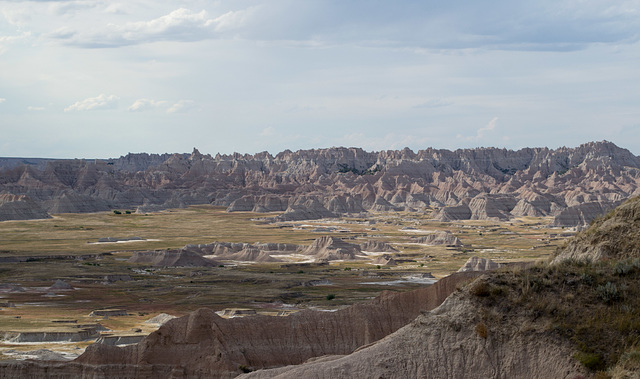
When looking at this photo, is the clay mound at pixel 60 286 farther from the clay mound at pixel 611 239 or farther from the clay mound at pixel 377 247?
the clay mound at pixel 611 239

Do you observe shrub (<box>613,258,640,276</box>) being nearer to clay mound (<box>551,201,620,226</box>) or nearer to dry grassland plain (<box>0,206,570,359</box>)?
dry grassland plain (<box>0,206,570,359</box>)

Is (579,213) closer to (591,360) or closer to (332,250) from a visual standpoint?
(332,250)

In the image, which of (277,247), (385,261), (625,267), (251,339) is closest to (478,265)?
(385,261)

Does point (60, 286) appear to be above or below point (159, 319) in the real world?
below

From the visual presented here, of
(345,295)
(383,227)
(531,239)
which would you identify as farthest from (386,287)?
Result: (383,227)

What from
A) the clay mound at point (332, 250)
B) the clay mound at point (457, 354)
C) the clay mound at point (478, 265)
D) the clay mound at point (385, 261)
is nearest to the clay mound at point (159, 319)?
the clay mound at point (457, 354)

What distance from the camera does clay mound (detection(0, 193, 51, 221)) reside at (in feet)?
592

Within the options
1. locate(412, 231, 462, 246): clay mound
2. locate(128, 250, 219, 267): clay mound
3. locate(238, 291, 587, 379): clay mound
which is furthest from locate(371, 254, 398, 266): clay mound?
locate(238, 291, 587, 379): clay mound

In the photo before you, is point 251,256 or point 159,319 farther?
point 251,256

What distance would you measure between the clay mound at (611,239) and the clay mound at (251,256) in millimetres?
86595

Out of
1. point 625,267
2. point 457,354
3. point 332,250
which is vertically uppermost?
point 625,267

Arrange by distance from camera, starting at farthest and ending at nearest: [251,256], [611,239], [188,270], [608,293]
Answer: [251,256]
[188,270]
[611,239]
[608,293]

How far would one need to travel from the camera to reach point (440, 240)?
13875 cm

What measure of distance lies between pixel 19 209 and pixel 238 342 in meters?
164
